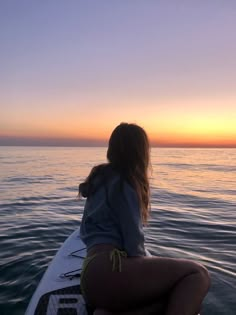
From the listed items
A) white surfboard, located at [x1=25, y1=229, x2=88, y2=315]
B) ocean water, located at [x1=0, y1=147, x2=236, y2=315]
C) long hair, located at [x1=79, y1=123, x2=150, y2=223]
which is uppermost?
long hair, located at [x1=79, y1=123, x2=150, y2=223]

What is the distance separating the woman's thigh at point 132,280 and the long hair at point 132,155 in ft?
1.74

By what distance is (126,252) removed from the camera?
3.17 metres

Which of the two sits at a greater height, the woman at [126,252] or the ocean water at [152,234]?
the woman at [126,252]

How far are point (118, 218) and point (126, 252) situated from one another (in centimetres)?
29

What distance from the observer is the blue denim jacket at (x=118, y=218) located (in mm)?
3166

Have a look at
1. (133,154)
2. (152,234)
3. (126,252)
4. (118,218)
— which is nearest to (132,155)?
(133,154)

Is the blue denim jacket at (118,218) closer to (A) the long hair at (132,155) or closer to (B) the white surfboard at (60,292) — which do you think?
(A) the long hair at (132,155)

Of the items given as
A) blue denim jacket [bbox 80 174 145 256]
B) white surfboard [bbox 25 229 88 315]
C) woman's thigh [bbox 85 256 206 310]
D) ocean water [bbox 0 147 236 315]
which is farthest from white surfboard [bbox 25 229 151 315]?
blue denim jacket [bbox 80 174 145 256]

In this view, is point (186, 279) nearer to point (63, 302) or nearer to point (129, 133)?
point (129, 133)

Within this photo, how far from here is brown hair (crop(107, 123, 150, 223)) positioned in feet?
10.9

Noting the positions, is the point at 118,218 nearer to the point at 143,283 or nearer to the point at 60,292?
the point at 143,283

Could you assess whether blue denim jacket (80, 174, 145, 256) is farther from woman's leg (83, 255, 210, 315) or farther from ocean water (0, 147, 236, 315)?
ocean water (0, 147, 236, 315)

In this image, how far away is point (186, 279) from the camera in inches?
118

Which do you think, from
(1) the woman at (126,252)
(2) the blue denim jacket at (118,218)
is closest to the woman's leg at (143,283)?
(1) the woman at (126,252)
